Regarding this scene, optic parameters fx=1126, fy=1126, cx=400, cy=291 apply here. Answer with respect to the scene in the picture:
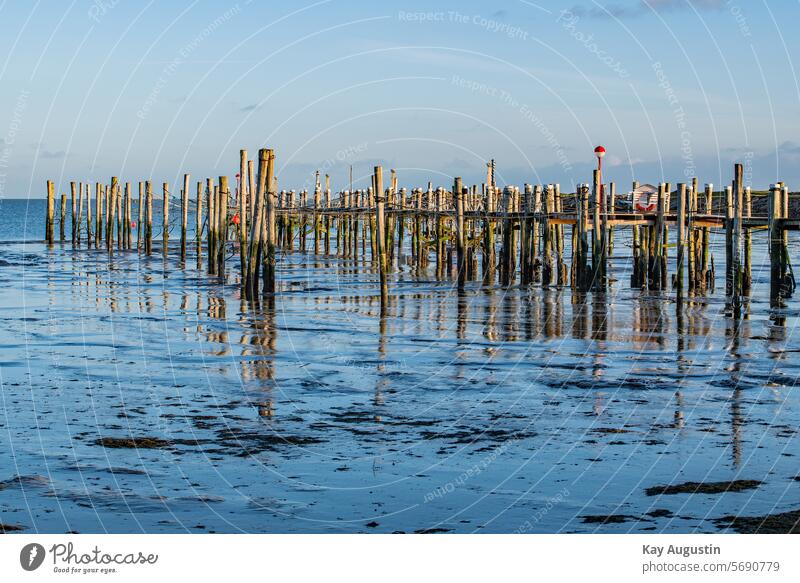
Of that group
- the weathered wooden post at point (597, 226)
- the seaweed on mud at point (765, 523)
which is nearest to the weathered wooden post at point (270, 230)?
the weathered wooden post at point (597, 226)

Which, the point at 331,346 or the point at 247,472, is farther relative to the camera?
the point at 331,346

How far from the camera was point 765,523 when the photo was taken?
9.30 meters

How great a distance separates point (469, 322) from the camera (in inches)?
950

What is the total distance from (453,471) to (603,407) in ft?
13.1

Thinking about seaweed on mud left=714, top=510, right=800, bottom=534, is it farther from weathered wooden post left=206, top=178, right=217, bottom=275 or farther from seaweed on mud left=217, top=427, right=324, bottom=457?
weathered wooden post left=206, top=178, right=217, bottom=275

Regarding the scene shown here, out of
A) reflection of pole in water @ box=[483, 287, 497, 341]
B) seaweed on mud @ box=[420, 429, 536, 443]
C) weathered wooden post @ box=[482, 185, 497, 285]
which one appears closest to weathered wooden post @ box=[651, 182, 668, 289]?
reflection of pole in water @ box=[483, 287, 497, 341]

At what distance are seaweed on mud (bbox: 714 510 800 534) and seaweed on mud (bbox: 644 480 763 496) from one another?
85 centimetres

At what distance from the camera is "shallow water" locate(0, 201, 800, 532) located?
9.86 m

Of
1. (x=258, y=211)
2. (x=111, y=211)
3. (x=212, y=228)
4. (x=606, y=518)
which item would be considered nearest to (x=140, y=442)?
(x=606, y=518)

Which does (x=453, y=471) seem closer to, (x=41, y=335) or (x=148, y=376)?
(x=148, y=376)

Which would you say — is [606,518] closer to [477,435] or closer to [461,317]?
[477,435]

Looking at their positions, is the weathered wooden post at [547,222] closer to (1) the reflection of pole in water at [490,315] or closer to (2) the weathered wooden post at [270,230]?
(1) the reflection of pole in water at [490,315]

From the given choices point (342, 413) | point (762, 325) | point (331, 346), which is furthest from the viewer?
point (762, 325)
